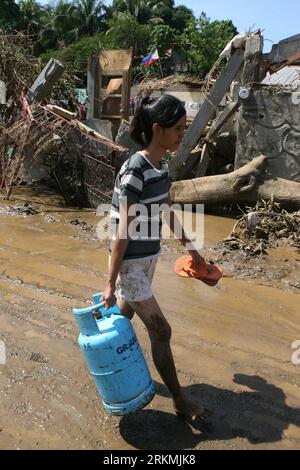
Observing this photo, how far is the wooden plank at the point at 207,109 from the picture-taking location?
831 centimetres

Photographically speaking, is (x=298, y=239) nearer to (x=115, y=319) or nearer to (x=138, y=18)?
(x=115, y=319)

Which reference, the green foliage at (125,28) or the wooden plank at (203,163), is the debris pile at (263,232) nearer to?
the wooden plank at (203,163)

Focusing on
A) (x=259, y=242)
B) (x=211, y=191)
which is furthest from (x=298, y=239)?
(x=211, y=191)

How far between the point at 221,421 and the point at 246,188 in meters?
4.98

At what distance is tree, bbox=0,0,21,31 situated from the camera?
111ft

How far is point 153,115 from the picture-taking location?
251cm

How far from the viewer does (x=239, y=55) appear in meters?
8.21

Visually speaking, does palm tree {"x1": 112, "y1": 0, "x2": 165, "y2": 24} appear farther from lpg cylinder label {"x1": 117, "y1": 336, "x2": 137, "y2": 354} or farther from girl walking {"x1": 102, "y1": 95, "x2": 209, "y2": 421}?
lpg cylinder label {"x1": 117, "y1": 336, "x2": 137, "y2": 354}

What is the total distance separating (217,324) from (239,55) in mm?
5743

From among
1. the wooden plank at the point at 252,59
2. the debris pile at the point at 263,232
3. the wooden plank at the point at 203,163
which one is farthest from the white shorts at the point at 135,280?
the wooden plank at the point at 203,163

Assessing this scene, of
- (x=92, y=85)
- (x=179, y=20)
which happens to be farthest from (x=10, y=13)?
(x=92, y=85)

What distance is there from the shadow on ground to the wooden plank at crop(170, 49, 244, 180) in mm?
6146

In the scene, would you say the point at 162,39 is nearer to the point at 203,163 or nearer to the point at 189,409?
the point at 203,163

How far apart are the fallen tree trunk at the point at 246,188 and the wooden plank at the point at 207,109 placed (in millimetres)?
1072
